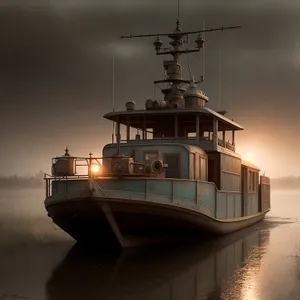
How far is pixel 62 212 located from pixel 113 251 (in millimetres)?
2459

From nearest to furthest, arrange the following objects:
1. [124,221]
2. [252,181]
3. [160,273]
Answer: [160,273], [124,221], [252,181]

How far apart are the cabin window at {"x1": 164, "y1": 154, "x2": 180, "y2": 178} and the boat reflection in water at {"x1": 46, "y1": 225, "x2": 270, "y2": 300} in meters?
3.05

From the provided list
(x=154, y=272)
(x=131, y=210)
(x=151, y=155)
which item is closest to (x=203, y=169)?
(x=151, y=155)

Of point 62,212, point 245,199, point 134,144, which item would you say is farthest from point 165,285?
point 245,199

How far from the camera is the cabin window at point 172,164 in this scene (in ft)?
68.5

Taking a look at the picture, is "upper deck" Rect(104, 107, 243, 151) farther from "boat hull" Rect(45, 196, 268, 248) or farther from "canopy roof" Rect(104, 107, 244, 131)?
"boat hull" Rect(45, 196, 268, 248)

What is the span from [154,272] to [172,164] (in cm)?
629

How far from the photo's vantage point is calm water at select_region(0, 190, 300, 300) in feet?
42.9

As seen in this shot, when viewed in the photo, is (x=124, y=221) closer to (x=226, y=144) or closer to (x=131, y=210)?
(x=131, y=210)

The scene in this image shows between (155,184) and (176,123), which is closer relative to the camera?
(155,184)

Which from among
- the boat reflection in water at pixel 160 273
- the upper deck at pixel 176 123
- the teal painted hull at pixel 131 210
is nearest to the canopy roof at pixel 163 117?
the upper deck at pixel 176 123

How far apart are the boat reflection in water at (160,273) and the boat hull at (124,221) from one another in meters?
0.53

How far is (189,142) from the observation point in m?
23.3

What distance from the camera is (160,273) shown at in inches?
610
